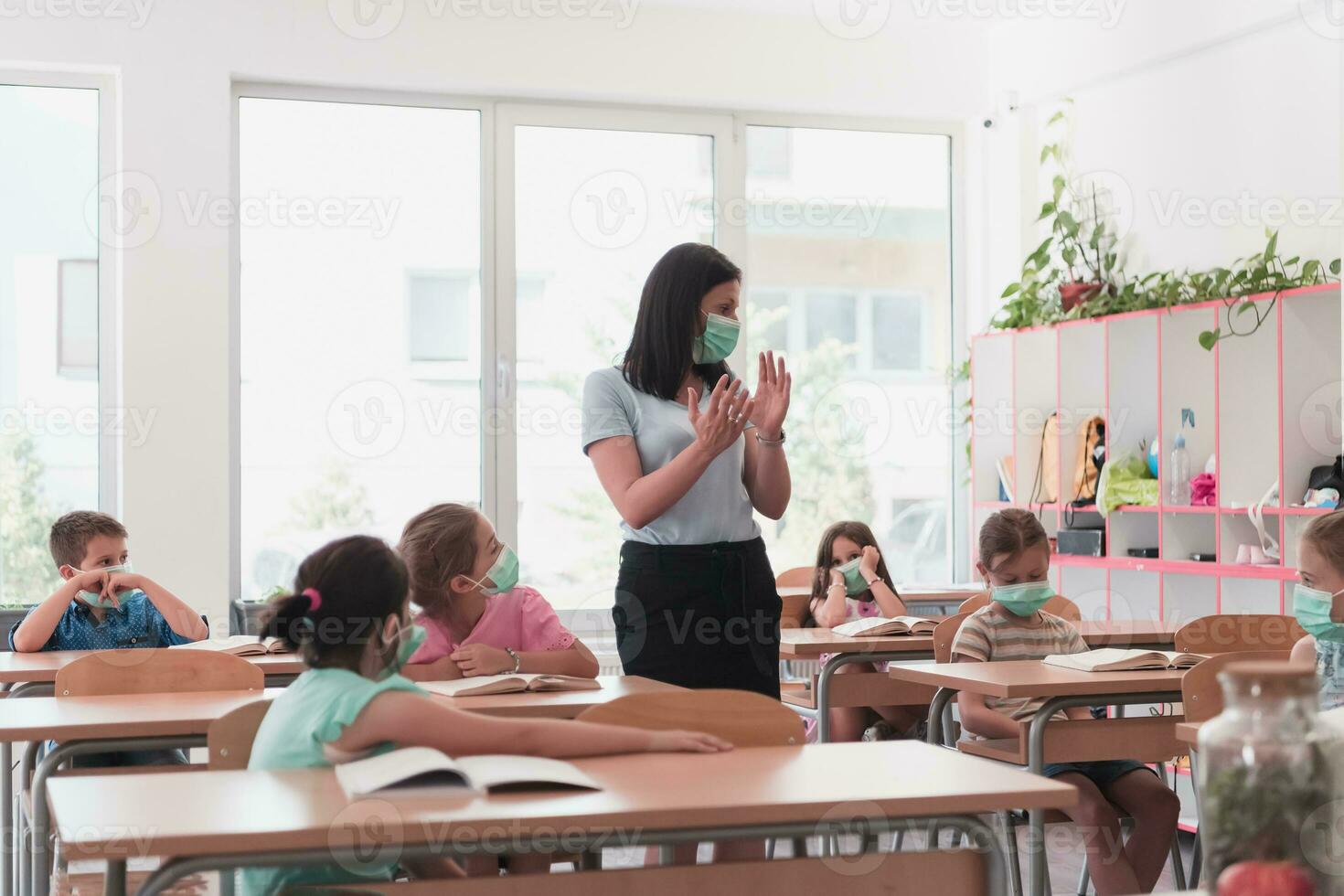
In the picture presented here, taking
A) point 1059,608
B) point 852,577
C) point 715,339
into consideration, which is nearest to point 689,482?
point 715,339

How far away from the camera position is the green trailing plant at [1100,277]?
178 inches

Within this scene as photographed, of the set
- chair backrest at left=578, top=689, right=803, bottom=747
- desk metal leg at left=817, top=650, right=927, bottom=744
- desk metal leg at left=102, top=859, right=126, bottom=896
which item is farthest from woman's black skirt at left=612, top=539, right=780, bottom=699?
desk metal leg at left=817, top=650, right=927, bottom=744

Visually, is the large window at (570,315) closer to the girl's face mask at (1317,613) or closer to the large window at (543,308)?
the large window at (543,308)

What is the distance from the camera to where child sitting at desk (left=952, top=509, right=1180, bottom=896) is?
2.99m

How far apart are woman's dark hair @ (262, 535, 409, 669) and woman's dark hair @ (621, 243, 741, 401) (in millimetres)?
817

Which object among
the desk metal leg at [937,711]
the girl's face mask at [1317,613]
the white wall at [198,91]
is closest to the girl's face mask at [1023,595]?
the desk metal leg at [937,711]

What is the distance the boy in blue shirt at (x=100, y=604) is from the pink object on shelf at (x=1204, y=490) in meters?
3.16

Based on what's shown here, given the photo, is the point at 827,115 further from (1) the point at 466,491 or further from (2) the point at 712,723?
(2) the point at 712,723

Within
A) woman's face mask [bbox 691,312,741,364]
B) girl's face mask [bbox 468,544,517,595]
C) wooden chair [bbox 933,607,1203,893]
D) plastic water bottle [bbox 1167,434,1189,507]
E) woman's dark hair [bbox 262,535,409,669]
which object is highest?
woman's face mask [bbox 691,312,741,364]

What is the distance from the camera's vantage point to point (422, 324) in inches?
230

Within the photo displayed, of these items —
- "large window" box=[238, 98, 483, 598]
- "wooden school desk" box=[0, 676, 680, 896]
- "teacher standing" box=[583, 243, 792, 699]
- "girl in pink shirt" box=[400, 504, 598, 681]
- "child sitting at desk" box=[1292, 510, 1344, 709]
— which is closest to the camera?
"wooden school desk" box=[0, 676, 680, 896]

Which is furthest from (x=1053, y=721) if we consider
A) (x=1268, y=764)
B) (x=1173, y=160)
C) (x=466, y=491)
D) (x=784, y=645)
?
(x=466, y=491)

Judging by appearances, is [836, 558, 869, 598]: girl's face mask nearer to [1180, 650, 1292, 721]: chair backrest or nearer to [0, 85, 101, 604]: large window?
[1180, 650, 1292, 721]: chair backrest

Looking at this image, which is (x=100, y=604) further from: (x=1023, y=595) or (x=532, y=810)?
(x=532, y=810)
